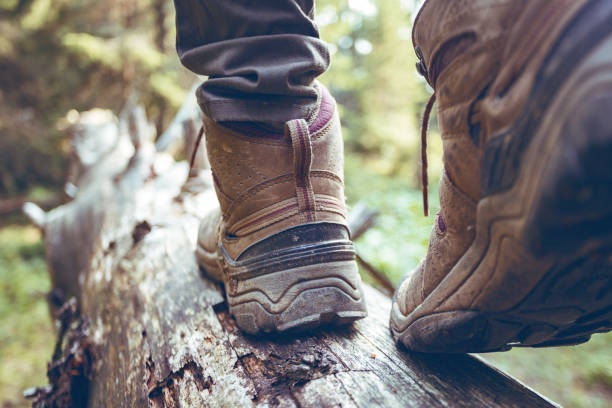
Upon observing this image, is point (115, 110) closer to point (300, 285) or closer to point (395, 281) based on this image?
point (395, 281)

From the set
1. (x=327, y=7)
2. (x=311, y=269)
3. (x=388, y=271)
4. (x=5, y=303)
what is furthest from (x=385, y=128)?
(x=311, y=269)

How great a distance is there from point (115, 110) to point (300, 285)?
293 inches

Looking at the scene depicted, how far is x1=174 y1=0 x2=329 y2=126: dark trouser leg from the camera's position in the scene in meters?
1.03

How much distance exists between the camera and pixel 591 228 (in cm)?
53

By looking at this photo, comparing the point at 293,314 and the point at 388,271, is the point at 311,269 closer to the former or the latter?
the point at 293,314

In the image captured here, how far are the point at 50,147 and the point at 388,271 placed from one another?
7185mm

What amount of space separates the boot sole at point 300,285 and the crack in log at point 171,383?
0.16 meters

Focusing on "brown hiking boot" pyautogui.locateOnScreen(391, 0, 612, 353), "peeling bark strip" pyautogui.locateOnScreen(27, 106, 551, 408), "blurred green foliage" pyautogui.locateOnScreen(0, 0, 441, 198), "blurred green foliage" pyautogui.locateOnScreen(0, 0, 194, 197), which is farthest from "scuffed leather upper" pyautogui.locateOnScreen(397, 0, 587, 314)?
"blurred green foliage" pyautogui.locateOnScreen(0, 0, 194, 197)

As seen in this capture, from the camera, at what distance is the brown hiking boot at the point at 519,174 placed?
1.62ft

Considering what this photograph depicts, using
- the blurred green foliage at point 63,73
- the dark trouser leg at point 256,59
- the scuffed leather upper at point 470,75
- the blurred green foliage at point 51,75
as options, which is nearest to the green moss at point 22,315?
the blurred green foliage at point 51,75

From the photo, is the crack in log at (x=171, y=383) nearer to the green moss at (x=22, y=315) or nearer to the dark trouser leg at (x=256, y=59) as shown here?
the dark trouser leg at (x=256, y=59)

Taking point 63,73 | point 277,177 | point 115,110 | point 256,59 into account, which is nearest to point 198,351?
point 277,177

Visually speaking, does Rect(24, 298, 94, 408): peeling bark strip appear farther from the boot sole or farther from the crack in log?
the boot sole

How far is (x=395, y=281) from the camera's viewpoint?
3662mm
